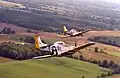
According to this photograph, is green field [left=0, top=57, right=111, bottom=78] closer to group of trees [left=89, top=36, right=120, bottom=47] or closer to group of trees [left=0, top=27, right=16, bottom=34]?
group of trees [left=89, top=36, right=120, bottom=47]

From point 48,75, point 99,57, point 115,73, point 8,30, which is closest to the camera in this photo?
point 48,75

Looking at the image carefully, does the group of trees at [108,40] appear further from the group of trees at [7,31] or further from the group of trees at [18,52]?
the group of trees at [7,31]

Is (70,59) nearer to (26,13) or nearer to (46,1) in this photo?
(26,13)

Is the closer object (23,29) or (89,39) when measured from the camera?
(89,39)

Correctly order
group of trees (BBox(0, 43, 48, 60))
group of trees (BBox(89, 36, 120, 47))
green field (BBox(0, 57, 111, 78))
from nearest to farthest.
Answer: green field (BBox(0, 57, 111, 78))
group of trees (BBox(0, 43, 48, 60))
group of trees (BBox(89, 36, 120, 47))

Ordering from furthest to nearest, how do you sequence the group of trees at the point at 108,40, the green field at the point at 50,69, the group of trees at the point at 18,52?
the group of trees at the point at 108,40 < the group of trees at the point at 18,52 < the green field at the point at 50,69

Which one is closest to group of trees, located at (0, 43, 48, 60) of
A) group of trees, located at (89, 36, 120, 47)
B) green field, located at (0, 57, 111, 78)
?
green field, located at (0, 57, 111, 78)

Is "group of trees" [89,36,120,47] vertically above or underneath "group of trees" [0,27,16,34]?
underneath

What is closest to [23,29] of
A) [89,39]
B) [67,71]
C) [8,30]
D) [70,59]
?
[8,30]

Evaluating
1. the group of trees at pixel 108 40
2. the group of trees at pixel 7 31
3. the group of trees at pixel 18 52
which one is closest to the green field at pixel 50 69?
the group of trees at pixel 18 52
